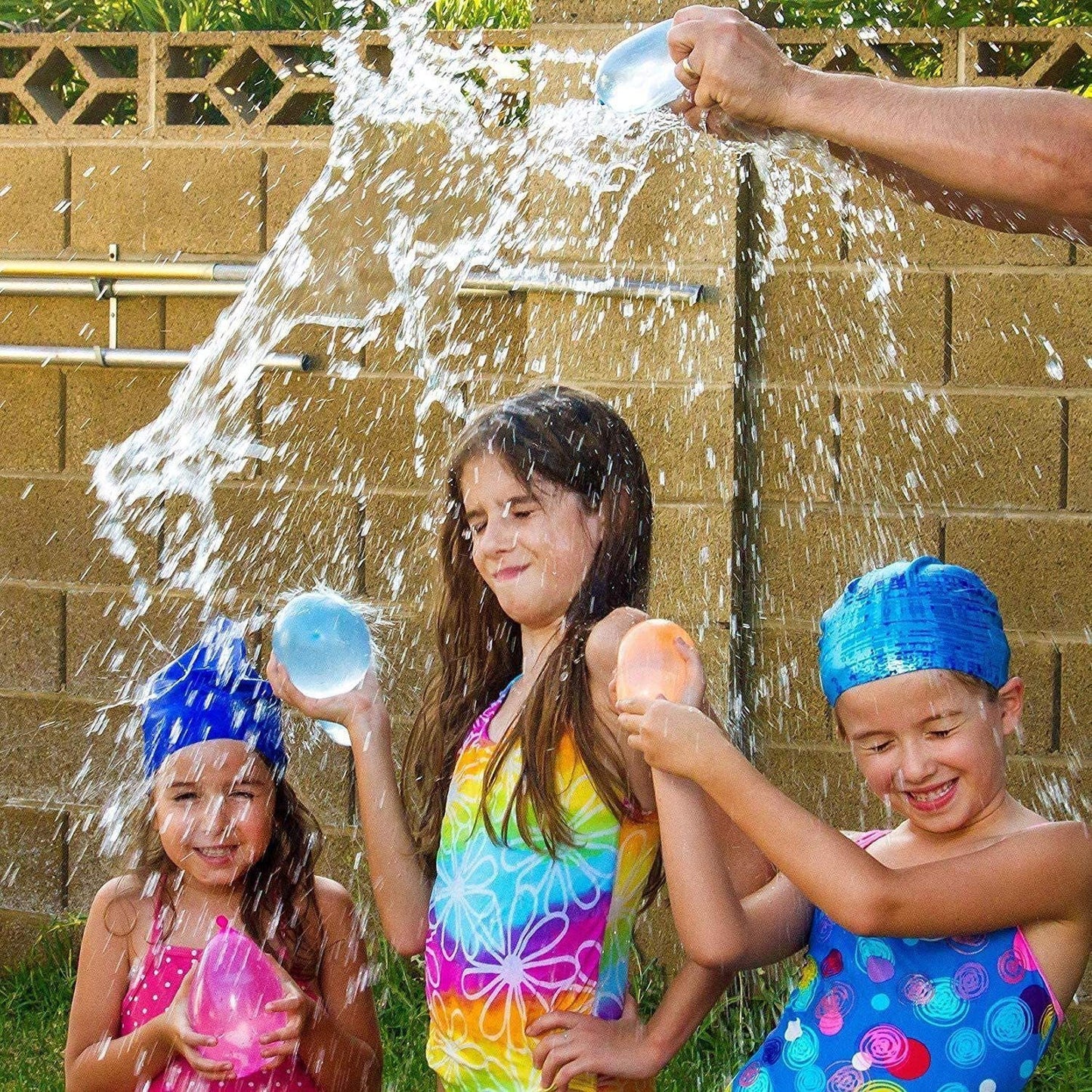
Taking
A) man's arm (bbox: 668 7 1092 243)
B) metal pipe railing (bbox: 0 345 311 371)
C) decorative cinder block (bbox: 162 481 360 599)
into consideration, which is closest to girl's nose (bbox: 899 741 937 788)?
man's arm (bbox: 668 7 1092 243)

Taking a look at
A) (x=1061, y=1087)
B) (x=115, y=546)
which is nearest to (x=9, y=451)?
(x=115, y=546)

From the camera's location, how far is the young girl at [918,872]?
82.7 inches

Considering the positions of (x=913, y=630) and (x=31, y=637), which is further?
(x=31, y=637)

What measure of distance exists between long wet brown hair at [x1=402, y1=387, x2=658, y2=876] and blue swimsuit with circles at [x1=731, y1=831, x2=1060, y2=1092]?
0.40 metres

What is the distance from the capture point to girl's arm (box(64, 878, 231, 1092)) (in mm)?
2514

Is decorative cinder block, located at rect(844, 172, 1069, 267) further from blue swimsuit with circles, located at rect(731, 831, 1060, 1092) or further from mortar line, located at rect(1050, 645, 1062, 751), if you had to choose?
blue swimsuit with circles, located at rect(731, 831, 1060, 1092)

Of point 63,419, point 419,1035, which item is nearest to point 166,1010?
point 419,1035

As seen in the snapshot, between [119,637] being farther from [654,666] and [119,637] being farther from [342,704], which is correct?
[654,666]

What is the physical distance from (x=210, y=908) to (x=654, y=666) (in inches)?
38.7

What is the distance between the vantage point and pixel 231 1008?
7.84ft

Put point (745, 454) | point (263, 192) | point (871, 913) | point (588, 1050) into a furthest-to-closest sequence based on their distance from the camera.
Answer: point (263, 192) → point (745, 454) → point (588, 1050) → point (871, 913)

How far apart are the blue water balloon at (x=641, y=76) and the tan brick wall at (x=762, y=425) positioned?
1.16 metres

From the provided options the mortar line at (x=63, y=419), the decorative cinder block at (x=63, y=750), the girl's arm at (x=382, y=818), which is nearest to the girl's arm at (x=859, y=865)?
the girl's arm at (x=382, y=818)

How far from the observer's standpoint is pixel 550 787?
234cm
